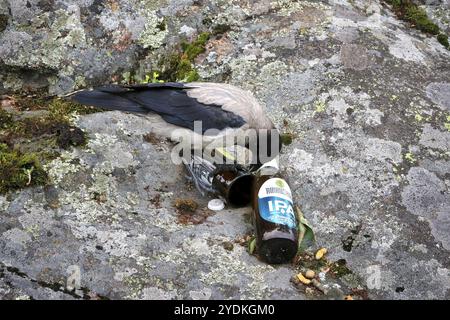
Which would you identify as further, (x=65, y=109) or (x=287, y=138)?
(x=65, y=109)

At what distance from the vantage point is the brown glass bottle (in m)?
3.70

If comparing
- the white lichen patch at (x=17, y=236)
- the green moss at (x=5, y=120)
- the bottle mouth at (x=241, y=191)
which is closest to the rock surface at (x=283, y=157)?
the white lichen patch at (x=17, y=236)

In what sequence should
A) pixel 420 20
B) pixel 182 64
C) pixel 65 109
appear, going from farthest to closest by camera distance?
pixel 420 20, pixel 182 64, pixel 65 109

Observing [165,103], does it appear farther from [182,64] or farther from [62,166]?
[62,166]

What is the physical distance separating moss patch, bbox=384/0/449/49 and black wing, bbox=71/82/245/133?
6.21ft

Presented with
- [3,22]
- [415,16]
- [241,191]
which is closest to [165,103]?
[241,191]

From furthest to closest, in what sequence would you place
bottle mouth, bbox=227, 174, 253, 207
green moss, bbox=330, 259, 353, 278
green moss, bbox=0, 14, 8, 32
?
green moss, bbox=0, 14, 8, 32
bottle mouth, bbox=227, 174, 253, 207
green moss, bbox=330, 259, 353, 278

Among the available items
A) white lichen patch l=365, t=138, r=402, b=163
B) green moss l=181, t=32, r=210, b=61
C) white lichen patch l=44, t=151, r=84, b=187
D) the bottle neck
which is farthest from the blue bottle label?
green moss l=181, t=32, r=210, b=61

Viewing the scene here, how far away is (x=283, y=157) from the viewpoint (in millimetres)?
4391

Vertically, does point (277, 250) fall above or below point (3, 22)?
below

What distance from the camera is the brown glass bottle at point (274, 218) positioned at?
3.70m

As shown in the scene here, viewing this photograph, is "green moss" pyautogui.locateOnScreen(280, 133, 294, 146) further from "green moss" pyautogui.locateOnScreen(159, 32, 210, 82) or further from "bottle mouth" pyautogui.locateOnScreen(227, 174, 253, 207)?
"green moss" pyautogui.locateOnScreen(159, 32, 210, 82)

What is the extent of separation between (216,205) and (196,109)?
2.99 feet
